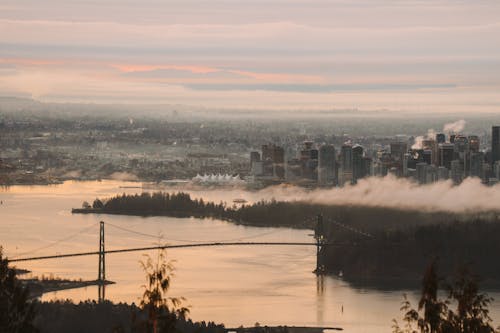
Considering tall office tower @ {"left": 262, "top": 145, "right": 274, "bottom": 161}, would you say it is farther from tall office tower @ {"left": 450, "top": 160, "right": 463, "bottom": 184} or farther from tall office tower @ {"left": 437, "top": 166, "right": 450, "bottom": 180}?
tall office tower @ {"left": 450, "top": 160, "right": 463, "bottom": 184}

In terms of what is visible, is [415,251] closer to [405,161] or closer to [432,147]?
[405,161]

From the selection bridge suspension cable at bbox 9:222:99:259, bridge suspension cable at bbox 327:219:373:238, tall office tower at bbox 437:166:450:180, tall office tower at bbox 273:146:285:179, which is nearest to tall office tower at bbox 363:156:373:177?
tall office tower at bbox 437:166:450:180

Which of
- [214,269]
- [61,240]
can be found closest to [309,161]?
[61,240]

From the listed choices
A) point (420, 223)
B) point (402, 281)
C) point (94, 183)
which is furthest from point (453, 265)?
point (94, 183)

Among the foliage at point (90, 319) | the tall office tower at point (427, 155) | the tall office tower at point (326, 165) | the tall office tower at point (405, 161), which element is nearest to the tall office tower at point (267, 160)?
the tall office tower at point (326, 165)

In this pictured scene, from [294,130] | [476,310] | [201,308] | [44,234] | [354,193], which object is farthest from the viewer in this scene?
[294,130]

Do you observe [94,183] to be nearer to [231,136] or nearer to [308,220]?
[231,136]

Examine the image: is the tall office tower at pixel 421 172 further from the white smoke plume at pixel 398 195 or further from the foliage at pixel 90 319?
the foliage at pixel 90 319
